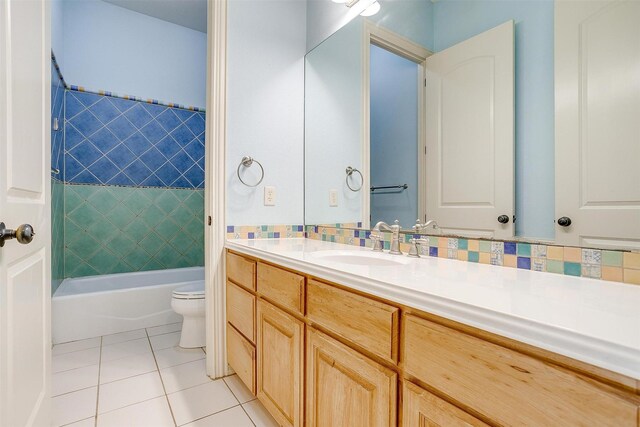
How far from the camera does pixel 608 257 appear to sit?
86 centimetres

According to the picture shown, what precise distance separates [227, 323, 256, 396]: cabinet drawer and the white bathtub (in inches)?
45.8

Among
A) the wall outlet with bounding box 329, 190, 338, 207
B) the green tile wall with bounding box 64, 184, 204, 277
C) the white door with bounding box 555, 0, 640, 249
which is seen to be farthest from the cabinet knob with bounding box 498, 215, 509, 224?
the green tile wall with bounding box 64, 184, 204, 277

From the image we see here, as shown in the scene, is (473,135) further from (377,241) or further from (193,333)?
(193,333)

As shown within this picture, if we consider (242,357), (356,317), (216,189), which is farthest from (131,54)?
(356,317)

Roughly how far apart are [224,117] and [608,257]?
173 cm

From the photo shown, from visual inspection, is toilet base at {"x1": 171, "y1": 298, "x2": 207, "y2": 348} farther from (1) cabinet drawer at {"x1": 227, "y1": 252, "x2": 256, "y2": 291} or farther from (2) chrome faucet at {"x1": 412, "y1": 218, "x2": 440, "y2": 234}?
(2) chrome faucet at {"x1": 412, "y1": 218, "x2": 440, "y2": 234}

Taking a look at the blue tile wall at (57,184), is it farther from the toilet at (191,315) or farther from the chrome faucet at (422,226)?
the chrome faucet at (422,226)

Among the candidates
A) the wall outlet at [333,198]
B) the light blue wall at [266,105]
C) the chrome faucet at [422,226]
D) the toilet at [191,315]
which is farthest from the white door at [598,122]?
the toilet at [191,315]

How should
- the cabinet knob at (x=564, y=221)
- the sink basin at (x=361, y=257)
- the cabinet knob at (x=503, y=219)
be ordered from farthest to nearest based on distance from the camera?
1. the sink basin at (x=361, y=257)
2. the cabinet knob at (x=503, y=219)
3. the cabinet knob at (x=564, y=221)

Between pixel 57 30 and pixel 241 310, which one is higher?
pixel 57 30

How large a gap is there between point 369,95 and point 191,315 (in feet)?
5.90

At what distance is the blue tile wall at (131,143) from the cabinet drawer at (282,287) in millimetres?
2274

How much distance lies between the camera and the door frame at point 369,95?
4.58ft

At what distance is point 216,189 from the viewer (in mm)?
1793
